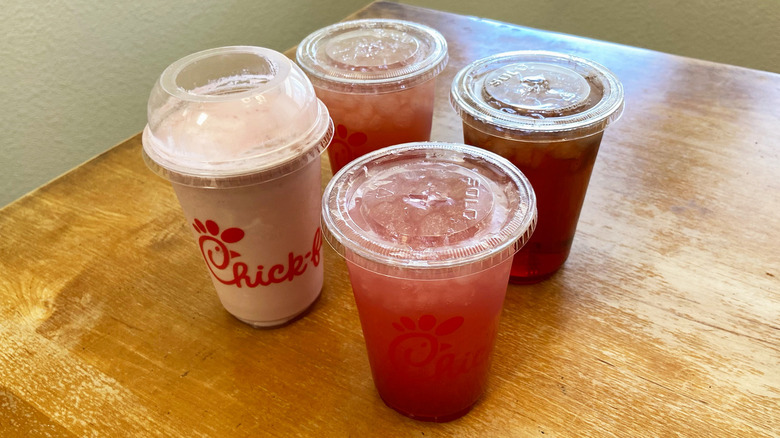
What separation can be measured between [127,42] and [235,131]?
4.29 feet

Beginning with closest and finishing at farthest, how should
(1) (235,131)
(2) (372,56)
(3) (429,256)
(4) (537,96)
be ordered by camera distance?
(3) (429,256) → (1) (235,131) → (4) (537,96) → (2) (372,56)

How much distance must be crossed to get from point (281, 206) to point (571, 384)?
426 mm

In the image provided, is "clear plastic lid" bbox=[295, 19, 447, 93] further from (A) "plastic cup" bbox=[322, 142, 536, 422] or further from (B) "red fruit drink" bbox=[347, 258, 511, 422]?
(B) "red fruit drink" bbox=[347, 258, 511, 422]

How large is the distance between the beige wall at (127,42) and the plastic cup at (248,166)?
3.48 feet

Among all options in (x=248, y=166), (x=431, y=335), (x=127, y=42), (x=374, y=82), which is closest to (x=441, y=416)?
(x=431, y=335)

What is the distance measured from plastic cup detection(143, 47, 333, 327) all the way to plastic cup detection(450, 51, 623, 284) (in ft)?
0.72

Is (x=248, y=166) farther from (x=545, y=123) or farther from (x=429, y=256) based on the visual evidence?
(x=545, y=123)

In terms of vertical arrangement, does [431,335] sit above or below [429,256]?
below

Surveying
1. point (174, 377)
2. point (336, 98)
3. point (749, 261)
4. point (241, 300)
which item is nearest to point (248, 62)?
point (336, 98)

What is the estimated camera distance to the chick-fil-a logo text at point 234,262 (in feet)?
2.41

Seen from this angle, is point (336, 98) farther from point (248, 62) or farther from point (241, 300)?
point (241, 300)

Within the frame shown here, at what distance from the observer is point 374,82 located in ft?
2.87

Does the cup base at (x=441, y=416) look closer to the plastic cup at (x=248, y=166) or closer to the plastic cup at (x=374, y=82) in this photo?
the plastic cup at (x=248, y=166)

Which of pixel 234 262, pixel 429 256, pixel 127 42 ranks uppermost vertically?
pixel 429 256
